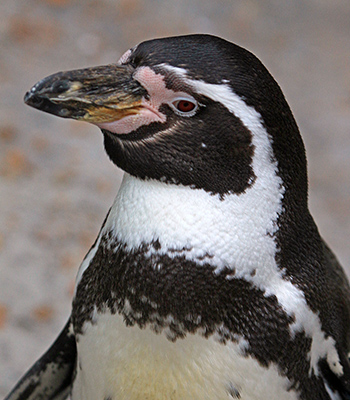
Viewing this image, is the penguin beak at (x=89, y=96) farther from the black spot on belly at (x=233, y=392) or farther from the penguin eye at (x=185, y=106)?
the black spot on belly at (x=233, y=392)

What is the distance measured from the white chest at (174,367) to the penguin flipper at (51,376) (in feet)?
0.95

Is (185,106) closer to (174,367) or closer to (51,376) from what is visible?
(174,367)

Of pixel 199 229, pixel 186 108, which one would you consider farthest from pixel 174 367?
pixel 186 108

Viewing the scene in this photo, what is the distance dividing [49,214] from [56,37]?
5.74 feet

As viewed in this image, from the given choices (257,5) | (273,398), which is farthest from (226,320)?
(257,5)

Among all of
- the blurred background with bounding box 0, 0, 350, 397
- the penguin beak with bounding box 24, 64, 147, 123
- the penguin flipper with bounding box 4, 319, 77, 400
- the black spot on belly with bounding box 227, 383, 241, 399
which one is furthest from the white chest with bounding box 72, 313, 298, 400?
the blurred background with bounding box 0, 0, 350, 397

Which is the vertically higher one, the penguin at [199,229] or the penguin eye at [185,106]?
the penguin eye at [185,106]

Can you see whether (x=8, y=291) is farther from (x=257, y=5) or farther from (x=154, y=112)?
(x=257, y=5)

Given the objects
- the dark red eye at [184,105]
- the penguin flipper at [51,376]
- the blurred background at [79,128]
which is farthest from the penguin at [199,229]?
the blurred background at [79,128]

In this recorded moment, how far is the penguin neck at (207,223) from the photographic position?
130 cm

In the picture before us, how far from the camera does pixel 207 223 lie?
51.1 inches

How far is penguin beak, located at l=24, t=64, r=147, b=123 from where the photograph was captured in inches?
50.7

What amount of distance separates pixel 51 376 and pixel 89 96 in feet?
2.75

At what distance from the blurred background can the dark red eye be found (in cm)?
188
